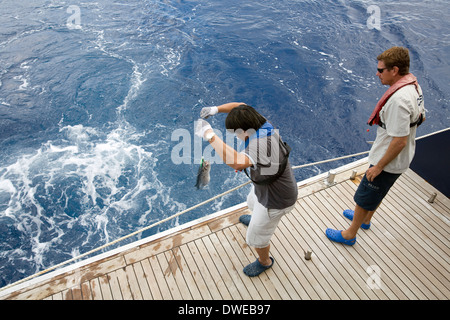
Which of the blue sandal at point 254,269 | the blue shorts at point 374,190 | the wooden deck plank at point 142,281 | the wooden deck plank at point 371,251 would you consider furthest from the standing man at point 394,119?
the wooden deck plank at point 142,281

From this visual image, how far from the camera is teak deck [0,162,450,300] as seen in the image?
150 inches

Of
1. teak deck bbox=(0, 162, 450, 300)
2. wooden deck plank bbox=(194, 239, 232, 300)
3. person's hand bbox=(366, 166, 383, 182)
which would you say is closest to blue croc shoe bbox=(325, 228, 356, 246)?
teak deck bbox=(0, 162, 450, 300)

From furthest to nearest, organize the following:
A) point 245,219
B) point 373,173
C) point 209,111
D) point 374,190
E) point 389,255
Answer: point 245,219 < point 389,255 < point 374,190 < point 209,111 < point 373,173

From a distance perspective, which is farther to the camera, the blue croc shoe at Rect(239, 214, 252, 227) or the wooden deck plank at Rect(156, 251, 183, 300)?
the blue croc shoe at Rect(239, 214, 252, 227)

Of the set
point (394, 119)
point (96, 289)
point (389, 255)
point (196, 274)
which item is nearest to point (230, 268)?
point (196, 274)

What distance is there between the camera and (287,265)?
163 inches

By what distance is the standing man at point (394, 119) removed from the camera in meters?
2.87

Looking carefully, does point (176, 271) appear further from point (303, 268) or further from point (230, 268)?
point (303, 268)

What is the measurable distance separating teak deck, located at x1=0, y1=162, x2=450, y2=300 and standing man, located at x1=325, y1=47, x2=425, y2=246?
1.21 metres

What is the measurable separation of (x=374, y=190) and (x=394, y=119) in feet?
3.45

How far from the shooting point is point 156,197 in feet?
26.7

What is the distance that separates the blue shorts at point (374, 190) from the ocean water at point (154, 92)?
4744 mm

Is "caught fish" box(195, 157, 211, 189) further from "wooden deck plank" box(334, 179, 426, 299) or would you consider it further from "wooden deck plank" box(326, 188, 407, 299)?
"wooden deck plank" box(334, 179, 426, 299)

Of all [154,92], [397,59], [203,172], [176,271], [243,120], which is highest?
[397,59]
